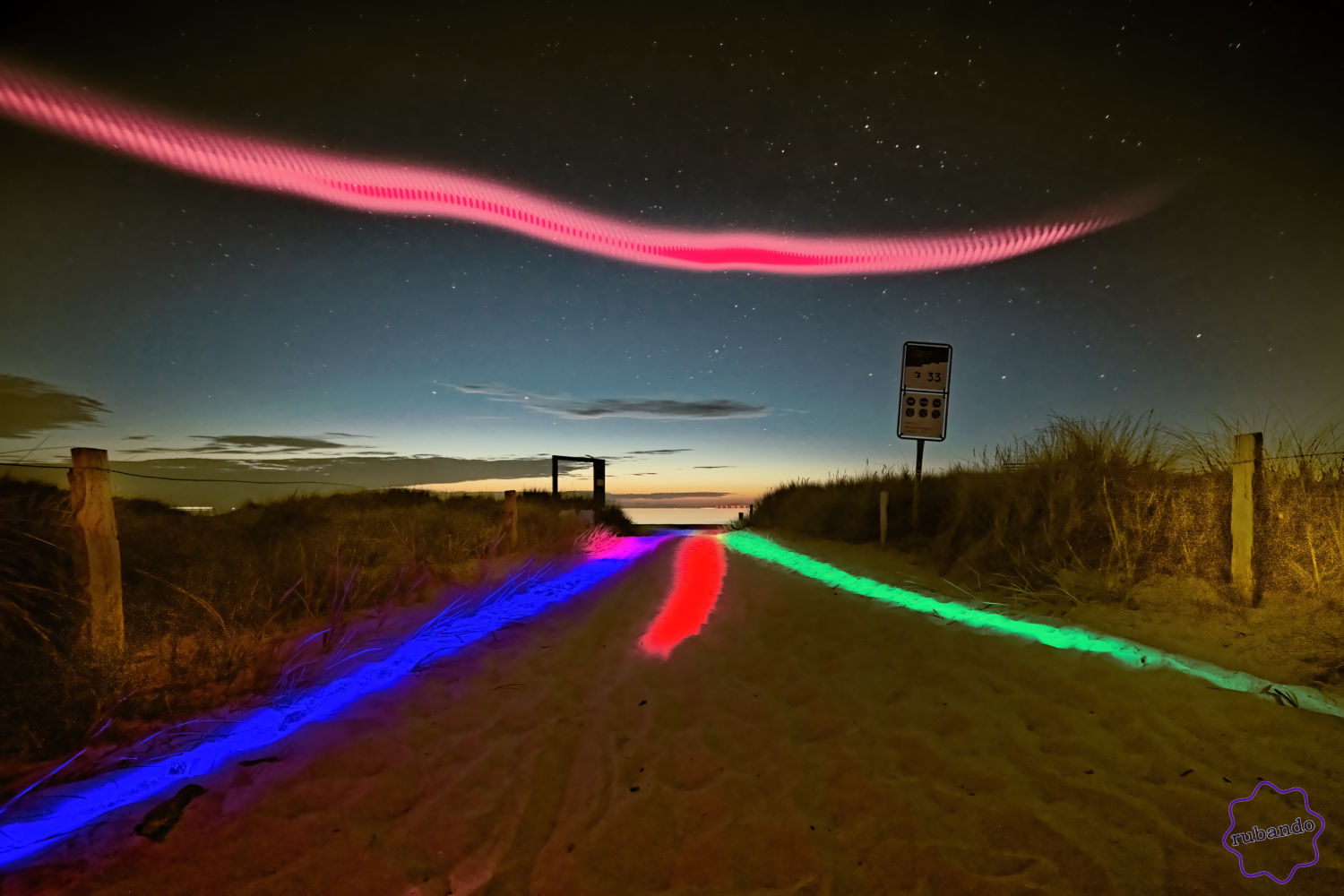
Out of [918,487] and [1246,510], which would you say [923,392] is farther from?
[1246,510]

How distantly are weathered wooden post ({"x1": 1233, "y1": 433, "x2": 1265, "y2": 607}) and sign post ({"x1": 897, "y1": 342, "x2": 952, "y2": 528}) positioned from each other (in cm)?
600

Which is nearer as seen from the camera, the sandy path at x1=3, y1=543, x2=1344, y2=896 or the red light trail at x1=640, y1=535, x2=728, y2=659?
the sandy path at x1=3, y1=543, x2=1344, y2=896

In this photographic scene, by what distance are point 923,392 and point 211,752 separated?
37.1ft

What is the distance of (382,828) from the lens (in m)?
2.76

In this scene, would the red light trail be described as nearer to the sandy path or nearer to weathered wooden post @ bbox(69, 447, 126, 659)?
the sandy path

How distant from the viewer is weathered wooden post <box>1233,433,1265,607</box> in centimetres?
498

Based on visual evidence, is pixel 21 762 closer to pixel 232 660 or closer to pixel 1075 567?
pixel 232 660

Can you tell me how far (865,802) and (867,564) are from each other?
24.3 ft

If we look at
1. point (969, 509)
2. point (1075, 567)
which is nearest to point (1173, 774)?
A: point (1075, 567)

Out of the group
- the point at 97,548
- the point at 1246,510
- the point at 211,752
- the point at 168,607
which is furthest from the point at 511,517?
the point at 1246,510

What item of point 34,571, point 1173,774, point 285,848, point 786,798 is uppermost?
point 34,571

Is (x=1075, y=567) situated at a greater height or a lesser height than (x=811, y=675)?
greater

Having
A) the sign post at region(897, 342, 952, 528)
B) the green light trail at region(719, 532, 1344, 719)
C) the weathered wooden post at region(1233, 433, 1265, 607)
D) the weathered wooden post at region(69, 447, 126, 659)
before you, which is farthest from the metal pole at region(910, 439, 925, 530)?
the weathered wooden post at region(69, 447, 126, 659)

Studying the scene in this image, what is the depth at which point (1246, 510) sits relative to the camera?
5.07 metres
